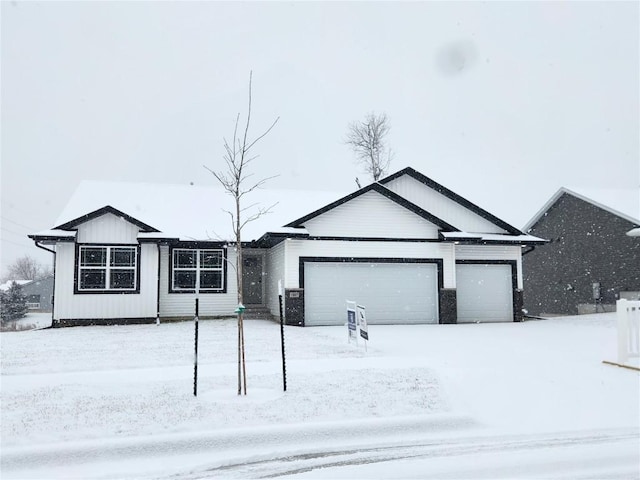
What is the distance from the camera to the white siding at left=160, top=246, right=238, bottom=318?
19859mm

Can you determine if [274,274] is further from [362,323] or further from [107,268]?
[362,323]

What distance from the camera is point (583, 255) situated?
2831 cm

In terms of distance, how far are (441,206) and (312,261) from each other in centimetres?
684

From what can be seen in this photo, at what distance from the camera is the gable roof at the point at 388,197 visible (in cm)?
1802

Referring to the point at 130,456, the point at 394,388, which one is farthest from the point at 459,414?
the point at 130,456

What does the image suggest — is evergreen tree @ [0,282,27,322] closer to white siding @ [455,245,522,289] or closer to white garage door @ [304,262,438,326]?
white garage door @ [304,262,438,326]

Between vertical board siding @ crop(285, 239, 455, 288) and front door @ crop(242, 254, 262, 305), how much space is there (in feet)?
14.9

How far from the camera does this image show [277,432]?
6102mm

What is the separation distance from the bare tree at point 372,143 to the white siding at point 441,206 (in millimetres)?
20054

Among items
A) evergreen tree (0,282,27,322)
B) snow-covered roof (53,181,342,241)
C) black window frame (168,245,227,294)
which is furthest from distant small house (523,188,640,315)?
evergreen tree (0,282,27,322)

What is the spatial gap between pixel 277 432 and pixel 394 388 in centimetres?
232

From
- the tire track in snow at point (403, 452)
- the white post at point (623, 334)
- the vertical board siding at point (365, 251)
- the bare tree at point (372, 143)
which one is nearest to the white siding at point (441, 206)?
the vertical board siding at point (365, 251)

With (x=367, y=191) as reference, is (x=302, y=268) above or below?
below

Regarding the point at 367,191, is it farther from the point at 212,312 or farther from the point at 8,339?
the point at 8,339
